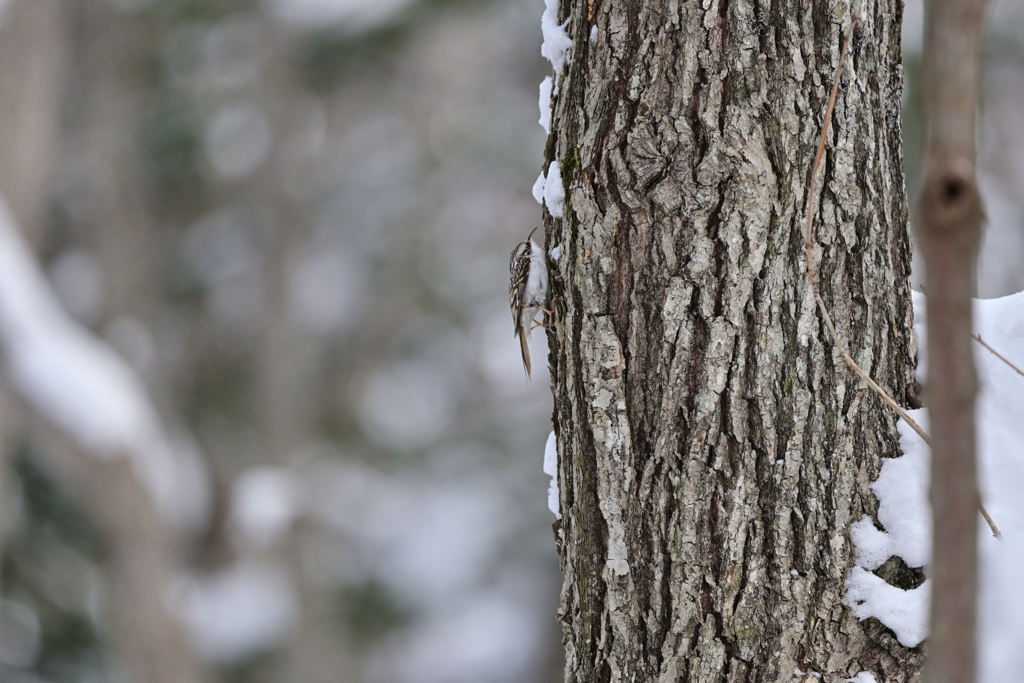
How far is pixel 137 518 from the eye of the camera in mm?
4598

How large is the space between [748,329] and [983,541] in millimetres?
467

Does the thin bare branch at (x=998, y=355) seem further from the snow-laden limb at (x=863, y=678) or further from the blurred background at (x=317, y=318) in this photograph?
the blurred background at (x=317, y=318)

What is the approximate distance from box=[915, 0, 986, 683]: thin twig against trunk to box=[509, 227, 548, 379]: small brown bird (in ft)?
3.42

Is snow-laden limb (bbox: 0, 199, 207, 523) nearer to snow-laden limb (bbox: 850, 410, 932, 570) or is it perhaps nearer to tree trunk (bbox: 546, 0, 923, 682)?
tree trunk (bbox: 546, 0, 923, 682)

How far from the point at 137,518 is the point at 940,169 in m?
4.88

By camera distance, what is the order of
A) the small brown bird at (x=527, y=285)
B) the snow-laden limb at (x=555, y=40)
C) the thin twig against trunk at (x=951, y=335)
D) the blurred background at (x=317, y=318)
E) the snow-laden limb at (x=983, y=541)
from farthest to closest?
the blurred background at (x=317, y=318) → the small brown bird at (x=527, y=285) → the snow-laden limb at (x=555, y=40) → the snow-laden limb at (x=983, y=541) → the thin twig against trunk at (x=951, y=335)

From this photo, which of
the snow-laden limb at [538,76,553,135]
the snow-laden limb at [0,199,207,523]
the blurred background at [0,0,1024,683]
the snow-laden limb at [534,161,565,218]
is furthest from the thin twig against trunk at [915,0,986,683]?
the blurred background at [0,0,1024,683]

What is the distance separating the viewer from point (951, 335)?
0.50 m

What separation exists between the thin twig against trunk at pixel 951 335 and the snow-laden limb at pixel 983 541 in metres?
0.74

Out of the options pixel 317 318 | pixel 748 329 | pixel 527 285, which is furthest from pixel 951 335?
pixel 317 318

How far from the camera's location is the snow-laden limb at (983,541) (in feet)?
3.77

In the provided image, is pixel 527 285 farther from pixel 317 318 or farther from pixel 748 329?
pixel 317 318

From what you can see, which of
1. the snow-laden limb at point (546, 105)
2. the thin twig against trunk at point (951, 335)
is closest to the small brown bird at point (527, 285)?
the snow-laden limb at point (546, 105)

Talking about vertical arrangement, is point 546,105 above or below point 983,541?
above
